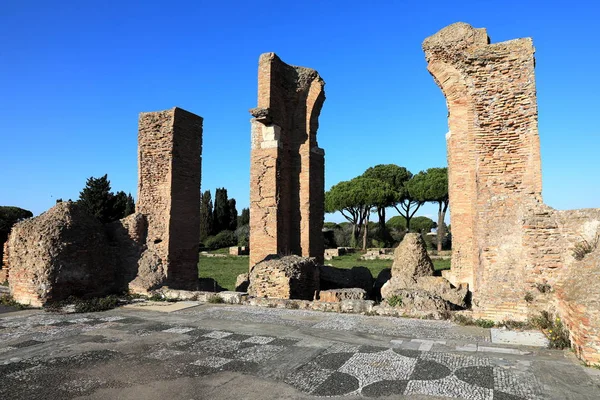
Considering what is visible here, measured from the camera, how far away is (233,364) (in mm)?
4480

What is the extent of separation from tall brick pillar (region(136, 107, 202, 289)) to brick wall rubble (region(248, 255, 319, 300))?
2.18 metres

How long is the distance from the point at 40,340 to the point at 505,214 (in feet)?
23.5

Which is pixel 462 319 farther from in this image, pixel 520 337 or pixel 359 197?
pixel 359 197

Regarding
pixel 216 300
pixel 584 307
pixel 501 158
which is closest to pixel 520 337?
pixel 584 307

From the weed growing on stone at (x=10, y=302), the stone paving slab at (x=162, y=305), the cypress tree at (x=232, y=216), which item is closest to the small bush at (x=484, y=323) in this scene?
the stone paving slab at (x=162, y=305)

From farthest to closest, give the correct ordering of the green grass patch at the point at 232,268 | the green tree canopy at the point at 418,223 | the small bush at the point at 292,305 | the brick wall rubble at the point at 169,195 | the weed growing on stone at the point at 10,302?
the green tree canopy at the point at 418,223 → the green grass patch at the point at 232,268 → the brick wall rubble at the point at 169,195 → the weed growing on stone at the point at 10,302 → the small bush at the point at 292,305

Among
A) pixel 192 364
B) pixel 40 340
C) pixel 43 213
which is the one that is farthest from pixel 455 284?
pixel 43 213

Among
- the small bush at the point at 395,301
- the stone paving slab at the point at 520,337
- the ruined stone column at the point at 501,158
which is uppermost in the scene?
the ruined stone column at the point at 501,158

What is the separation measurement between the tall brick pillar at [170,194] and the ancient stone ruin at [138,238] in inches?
0.9

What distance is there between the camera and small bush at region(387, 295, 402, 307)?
747cm

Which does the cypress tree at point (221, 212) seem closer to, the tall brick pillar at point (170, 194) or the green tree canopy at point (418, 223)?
the green tree canopy at point (418, 223)

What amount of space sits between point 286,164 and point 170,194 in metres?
3.63

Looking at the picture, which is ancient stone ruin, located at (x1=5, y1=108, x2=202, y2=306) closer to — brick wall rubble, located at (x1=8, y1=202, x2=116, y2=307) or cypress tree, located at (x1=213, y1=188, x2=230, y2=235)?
brick wall rubble, located at (x1=8, y1=202, x2=116, y2=307)

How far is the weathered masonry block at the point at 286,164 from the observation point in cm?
1167
